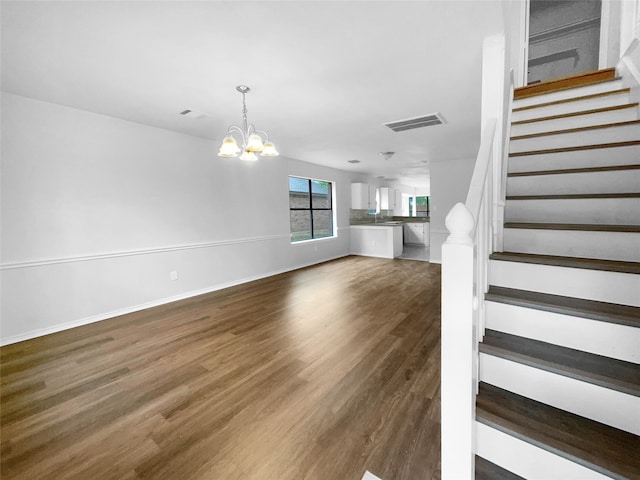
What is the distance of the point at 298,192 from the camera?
20.6 ft

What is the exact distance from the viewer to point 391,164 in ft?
21.5

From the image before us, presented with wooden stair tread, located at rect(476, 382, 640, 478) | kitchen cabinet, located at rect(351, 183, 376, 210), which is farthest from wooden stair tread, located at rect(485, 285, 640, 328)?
kitchen cabinet, located at rect(351, 183, 376, 210)

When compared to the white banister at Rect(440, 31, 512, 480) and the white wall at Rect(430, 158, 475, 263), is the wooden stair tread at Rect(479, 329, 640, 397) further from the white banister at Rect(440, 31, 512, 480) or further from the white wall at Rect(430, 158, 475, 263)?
the white wall at Rect(430, 158, 475, 263)

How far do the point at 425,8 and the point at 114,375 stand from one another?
11.3ft

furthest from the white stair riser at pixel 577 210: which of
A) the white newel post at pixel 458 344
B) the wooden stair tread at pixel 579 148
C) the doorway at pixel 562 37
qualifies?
the doorway at pixel 562 37

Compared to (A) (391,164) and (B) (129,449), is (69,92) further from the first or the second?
(A) (391,164)

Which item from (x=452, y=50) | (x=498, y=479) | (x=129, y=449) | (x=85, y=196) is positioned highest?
(x=452, y=50)

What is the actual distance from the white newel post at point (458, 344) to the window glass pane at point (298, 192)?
5.31 m

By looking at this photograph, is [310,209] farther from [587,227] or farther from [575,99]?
[587,227]

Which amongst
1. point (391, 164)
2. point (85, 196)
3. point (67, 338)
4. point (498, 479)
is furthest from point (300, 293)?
point (391, 164)

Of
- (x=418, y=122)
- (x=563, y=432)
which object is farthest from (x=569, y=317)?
(x=418, y=122)

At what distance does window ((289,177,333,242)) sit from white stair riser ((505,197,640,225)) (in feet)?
15.1

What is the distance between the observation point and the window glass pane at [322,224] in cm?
679

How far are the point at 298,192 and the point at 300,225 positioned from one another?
79 centimetres
